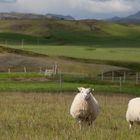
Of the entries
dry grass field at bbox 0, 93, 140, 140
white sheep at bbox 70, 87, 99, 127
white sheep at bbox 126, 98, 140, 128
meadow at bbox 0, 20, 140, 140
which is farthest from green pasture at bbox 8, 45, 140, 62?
white sheep at bbox 126, 98, 140, 128

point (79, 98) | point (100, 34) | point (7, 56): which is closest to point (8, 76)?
point (7, 56)

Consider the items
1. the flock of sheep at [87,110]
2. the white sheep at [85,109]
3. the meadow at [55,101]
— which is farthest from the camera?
the white sheep at [85,109]

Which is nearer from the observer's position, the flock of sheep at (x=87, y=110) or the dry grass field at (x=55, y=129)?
the dry grass field at (x=55, y=129)

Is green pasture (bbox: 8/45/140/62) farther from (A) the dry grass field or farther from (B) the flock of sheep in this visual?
(B) the flock of sheep

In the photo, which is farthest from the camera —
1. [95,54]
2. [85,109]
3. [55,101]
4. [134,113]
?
[95,54]

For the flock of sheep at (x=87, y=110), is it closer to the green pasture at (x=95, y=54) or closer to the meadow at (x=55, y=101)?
the meadow at (x=55, y=101)

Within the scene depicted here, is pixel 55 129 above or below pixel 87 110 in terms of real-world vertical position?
below

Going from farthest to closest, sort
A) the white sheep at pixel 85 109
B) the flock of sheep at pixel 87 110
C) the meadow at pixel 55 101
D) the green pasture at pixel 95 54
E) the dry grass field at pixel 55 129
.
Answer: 1. the green pasture at pixel 95 54
2. the white sheep at pixel 85 109
3. the flock of sheep at pixel 87 110
4. the meadow at pixel 55 101
5. the dry grass field at pixel 55 129

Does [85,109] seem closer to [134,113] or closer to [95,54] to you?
[134,113]

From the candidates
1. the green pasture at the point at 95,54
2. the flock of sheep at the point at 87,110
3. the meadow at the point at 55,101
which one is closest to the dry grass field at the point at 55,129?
the meadow at the point at 55,101

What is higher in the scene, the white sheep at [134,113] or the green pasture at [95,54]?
the white sheep at [134,113]

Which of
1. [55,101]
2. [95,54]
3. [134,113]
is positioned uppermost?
[134,113]

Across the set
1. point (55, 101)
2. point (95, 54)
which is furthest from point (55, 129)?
point (95, 54)

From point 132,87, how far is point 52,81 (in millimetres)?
7527
